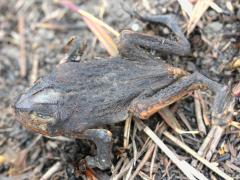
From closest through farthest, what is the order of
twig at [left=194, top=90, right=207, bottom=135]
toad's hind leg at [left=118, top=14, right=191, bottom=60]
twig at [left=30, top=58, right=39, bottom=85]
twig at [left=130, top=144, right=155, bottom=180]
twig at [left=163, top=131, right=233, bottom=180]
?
twig at [left=163, top=131, right=233, bottom=180]
twig at [left=130, top=144, right=155, bottom=180]
twig at [left=194, top=90, right=207, bottom=135]
toad's hind leg at [left=118, top=14, right=191, bottom=60]
twig at [left=30, top=58, right=39, bottom=85]

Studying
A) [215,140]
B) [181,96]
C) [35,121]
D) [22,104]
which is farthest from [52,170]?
[215,140]

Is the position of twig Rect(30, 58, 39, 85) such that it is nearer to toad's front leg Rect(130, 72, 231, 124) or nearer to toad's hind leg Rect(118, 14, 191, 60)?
toad's hind leg Rect(118, 14, 191, 60)

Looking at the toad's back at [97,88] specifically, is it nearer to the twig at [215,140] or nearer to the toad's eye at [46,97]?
the toad's eye at [46,97]

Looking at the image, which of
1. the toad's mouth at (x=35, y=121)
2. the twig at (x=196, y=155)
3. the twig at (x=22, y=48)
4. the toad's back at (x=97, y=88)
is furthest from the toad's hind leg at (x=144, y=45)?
the twig at (x=22, y=48)

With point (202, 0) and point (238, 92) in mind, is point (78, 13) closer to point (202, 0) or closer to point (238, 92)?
point (202, 0)

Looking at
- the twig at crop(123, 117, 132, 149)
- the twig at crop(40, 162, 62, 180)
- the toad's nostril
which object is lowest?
the twig at crop(40, 162, 62, 180)

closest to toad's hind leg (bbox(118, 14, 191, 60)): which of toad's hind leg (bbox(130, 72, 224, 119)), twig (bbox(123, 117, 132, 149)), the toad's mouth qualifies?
toad's hind leg (bbox(130, 72, 224, 119))

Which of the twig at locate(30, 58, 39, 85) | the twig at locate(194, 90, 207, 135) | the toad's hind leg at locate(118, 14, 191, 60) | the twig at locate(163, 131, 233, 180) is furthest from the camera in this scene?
the twig at locate(30, 58, 39, 85)
